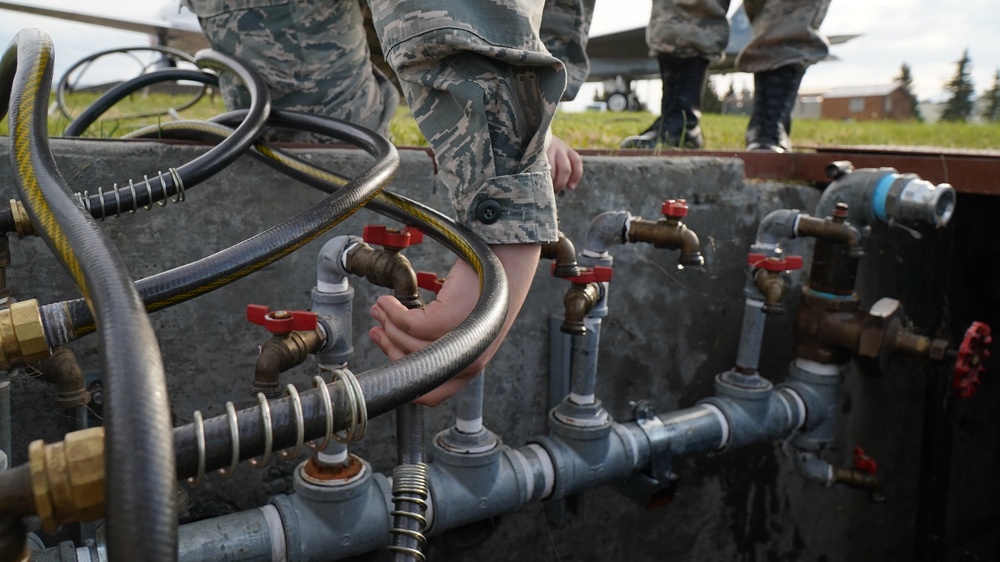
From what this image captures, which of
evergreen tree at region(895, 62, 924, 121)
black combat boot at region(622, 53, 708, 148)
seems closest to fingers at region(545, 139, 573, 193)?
black combat boot at region(622, 53, 708, 148)

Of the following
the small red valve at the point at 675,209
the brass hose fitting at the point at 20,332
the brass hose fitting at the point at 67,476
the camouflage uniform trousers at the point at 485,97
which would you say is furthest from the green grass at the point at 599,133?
the brass hose fitting at the point at 67,476

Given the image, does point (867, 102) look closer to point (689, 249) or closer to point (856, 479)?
point (856, 479)

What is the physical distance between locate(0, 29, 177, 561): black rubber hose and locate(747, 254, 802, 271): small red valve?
149cm

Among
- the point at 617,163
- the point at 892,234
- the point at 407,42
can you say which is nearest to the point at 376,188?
the point at 407,42

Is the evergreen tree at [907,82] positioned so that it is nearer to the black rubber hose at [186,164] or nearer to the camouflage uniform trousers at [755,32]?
the camouflage uniform trousers at [755,32]

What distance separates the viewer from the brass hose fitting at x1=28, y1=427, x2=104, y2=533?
447 millimetres

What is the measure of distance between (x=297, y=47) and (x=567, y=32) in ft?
1.95

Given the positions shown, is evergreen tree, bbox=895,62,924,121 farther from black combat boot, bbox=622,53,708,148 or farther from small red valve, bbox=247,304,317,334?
small red valve, bbox=247,304,317,334

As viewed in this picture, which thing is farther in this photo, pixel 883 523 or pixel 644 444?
pixel 883 523

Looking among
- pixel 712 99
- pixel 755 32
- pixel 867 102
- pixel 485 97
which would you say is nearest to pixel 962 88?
pixel 867 102

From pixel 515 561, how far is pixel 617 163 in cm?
100

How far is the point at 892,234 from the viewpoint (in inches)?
86.6

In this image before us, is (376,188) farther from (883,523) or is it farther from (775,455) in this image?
(883,523)

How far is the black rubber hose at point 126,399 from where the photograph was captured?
0.40 meters
